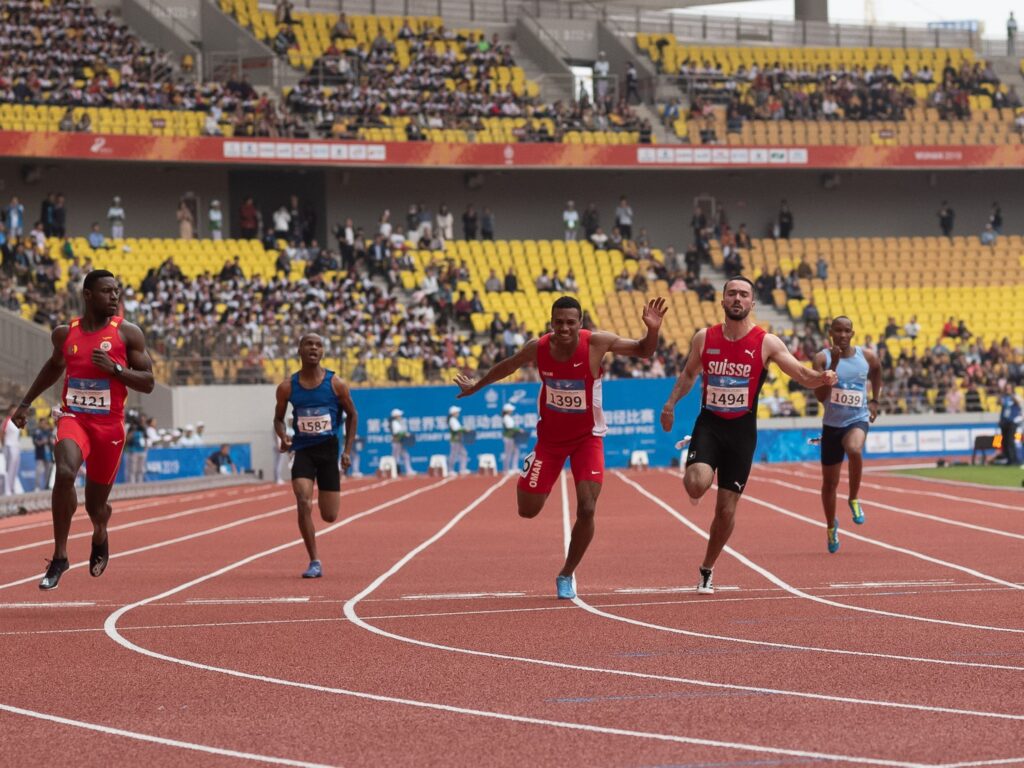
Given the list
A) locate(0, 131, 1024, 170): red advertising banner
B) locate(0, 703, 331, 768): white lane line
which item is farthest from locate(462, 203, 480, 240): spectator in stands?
locate(0, 703, 331, 768): white lane line

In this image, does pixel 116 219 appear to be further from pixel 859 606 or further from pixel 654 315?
pixel 859 606

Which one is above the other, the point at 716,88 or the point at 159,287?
the point at 716,88

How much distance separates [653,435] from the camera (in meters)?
40.0

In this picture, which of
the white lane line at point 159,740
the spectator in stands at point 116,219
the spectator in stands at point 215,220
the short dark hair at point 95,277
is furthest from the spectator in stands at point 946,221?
the white lane line at point 159,740

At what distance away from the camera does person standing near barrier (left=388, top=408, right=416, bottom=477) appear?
1463 inches

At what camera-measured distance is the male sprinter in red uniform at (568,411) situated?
10.6 metres

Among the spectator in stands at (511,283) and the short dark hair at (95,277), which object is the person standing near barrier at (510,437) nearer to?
the spectator in stands at (511,283)

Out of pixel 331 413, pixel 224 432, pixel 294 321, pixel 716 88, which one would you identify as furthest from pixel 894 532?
pixel 716 88

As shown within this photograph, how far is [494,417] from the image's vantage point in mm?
38750

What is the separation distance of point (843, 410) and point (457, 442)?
76.4ft

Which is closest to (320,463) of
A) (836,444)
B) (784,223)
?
(836,444)

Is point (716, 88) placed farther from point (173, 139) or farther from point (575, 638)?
point (575, 638)

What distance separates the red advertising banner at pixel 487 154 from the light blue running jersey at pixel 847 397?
31.9 m

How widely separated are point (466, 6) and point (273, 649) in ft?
155
